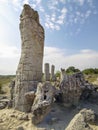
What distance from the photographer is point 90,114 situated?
408 inches

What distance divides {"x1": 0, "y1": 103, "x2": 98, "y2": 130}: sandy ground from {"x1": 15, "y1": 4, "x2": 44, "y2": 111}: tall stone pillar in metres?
0.75

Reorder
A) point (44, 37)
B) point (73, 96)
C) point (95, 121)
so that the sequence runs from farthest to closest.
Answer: point (44, 37), point (73, 96), point (95, 121)

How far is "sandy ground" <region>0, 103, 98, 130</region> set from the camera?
1009 cm

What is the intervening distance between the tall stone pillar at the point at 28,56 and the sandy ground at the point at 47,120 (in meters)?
0.75

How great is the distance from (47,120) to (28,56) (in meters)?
3.87

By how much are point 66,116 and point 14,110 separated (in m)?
2.95

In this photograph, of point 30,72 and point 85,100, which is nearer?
point 30,72

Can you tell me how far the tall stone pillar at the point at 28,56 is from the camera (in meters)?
12.2

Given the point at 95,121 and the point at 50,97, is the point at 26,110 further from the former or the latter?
the point at 95,121

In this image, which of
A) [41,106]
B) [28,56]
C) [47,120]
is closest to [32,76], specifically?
[28,56]

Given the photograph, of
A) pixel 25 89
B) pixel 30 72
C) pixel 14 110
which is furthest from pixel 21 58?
pixel 14 110

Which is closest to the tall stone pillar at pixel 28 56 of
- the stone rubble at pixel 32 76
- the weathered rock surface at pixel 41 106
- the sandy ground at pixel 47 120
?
the stone rubble at pixel 32 76

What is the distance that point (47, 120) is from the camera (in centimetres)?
1066

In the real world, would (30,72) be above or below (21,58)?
below
